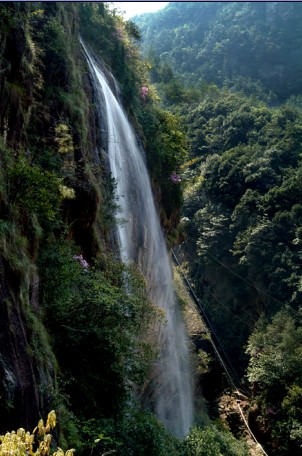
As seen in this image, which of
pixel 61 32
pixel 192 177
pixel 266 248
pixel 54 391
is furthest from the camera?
pixel 192 177

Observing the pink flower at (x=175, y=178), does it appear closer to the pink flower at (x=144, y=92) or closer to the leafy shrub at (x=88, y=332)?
the pink flower at (x=144, y=92)

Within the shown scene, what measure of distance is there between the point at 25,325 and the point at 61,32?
820 cm

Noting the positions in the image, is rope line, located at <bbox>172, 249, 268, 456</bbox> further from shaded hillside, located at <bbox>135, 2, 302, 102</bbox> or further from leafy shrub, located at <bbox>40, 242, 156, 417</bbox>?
shaded hillside, located at <bbox>135, 2, 302, 102</bbox>

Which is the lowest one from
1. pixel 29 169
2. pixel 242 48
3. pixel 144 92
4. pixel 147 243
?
pixel 147 243

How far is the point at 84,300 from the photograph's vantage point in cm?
845

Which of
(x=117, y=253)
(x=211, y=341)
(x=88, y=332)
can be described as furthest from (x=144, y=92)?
(x=88, y=332)

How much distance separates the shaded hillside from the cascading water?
44.7 m

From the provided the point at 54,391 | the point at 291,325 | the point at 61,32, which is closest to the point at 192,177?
the point at 291,325

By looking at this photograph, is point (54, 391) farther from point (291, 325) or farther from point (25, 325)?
point (291, 325)

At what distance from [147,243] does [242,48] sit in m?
54.1

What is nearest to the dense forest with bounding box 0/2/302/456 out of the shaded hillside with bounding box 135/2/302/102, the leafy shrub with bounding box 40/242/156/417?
the leafy shrub with bounding box 40/242/156/417

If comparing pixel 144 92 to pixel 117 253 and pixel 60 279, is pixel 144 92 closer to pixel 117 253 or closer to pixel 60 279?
pixel 117 253

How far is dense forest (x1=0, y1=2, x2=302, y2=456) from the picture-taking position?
673 cm

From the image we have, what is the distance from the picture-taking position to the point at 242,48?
211 feet
